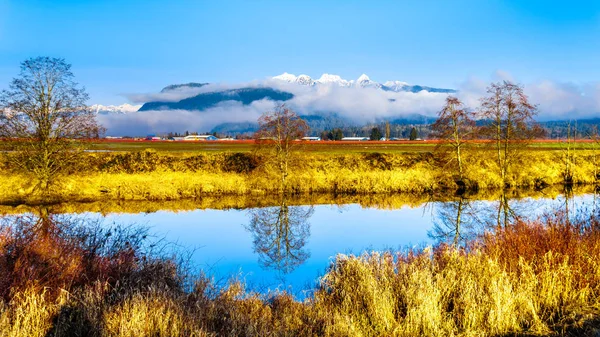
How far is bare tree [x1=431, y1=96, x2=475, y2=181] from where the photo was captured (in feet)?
155

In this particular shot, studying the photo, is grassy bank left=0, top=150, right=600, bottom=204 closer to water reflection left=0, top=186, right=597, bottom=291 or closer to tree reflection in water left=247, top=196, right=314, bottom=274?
water reflection left=0, top=186, right=597, bottom=291

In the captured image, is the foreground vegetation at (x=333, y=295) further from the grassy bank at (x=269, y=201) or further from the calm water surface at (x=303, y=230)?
the grassy bank at (x=269, y=201)

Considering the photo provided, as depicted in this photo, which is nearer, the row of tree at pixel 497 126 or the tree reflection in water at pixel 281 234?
the tree reflection in water at pixel 281 234

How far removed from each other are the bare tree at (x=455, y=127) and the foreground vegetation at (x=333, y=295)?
33253mm

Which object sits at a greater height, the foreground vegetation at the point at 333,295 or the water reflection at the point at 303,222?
the foreground vegetation at the point at 333,295

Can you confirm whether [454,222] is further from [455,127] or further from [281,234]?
[455,127]

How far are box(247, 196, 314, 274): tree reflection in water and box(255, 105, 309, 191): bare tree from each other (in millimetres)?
5810

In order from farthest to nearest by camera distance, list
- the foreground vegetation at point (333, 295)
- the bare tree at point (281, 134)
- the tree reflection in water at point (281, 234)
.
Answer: the bare tree at point (281, 134) < the tree reflection in water at point (281, 234) < the foreground vegetation at point (333, 295)

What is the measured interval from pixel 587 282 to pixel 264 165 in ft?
113

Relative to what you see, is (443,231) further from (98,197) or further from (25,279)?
(98,197)

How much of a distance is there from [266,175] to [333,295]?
105 feet

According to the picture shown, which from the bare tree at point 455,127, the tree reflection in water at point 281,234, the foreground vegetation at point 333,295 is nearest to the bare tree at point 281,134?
the tree reflection in water at point 281,234

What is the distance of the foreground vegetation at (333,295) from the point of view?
33.8ft

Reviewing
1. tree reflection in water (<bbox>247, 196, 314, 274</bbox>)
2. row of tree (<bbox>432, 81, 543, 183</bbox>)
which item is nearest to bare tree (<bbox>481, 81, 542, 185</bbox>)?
row of tree (<bbox>432, 81, 543, 183</bbox>)
